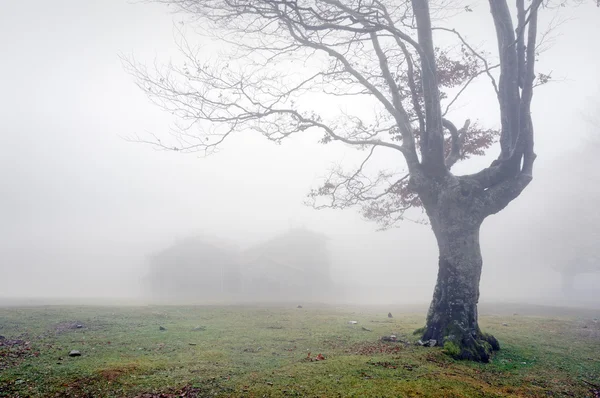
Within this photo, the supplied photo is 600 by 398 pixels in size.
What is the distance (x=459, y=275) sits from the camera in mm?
9258

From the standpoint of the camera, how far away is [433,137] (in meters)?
10.2

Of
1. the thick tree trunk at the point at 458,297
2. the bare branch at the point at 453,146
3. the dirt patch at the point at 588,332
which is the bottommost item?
the dirt patch at the point at 588,332

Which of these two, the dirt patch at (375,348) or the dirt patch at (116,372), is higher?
the dirt patch at (116,372)

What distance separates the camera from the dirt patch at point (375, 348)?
847 cm

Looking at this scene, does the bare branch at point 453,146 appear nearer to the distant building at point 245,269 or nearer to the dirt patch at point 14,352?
the dirt patch at point 14,352

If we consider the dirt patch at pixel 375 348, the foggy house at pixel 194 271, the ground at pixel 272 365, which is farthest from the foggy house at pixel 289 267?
the dirt patch at pixel 375 348

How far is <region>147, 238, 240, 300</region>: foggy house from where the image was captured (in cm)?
6094

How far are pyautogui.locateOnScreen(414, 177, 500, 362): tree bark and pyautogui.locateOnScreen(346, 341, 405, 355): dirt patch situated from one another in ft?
3.50

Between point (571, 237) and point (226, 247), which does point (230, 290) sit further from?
point (571, 237)

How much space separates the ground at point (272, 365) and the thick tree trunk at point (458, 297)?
2.03ft

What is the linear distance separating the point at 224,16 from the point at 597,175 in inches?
2286

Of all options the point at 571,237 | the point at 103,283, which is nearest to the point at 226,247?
the point at 103,283

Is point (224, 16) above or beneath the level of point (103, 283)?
above

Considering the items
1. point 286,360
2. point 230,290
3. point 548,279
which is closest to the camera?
point 286,360
